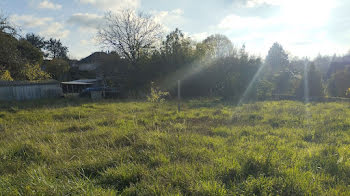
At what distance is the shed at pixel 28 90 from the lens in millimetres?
15602

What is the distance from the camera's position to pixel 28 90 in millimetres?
16812

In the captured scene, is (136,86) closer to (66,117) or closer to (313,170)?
(66,117)

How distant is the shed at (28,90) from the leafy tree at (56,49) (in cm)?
2651

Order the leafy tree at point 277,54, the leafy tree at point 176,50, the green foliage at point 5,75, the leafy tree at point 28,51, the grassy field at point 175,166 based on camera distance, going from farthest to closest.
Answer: the leafy tree at point 277,54
the leafy tree at point 176,50
the leafy tree at point 28,51
the green foliage at point 5,75
the grassy field at point 175,166

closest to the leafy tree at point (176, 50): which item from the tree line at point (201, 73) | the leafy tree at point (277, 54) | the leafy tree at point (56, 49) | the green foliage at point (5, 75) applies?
the tree line at point (201, 73)

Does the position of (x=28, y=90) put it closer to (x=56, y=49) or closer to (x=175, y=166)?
(x=175, y=166)

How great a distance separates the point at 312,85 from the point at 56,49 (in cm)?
4851

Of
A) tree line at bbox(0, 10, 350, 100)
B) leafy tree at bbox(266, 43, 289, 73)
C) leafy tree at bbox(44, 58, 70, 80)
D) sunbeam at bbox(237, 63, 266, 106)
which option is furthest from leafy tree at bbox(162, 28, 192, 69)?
leafy tree at bbox(266, 43, 289, 73)

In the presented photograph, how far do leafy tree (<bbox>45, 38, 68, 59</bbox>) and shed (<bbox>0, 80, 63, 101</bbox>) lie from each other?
2651cm

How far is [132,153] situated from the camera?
3.34 m

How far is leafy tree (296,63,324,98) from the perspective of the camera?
16.9 meters

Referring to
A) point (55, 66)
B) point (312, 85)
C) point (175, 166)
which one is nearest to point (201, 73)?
point (312, 85)

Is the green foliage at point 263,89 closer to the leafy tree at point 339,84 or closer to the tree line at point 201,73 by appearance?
the tree line at point 201,73

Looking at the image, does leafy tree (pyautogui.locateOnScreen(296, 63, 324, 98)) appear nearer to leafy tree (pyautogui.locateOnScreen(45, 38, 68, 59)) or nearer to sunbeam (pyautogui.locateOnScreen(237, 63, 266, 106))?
sunbeam (pyautogui.locateOnScreen(237, 63, 266, 106))
